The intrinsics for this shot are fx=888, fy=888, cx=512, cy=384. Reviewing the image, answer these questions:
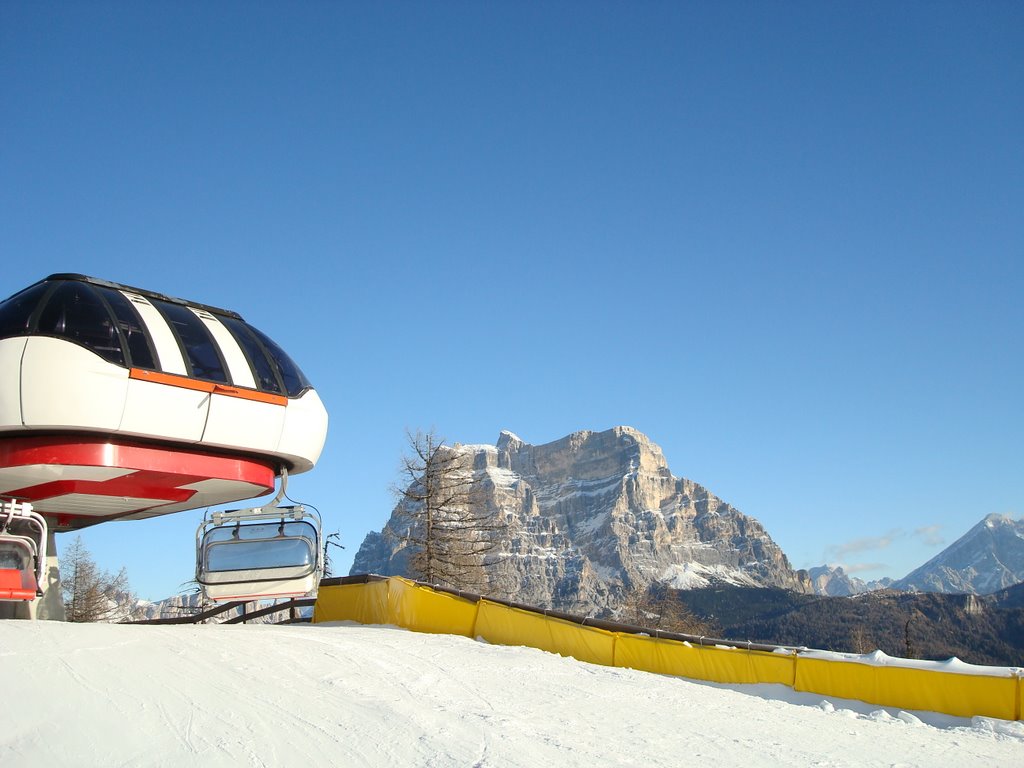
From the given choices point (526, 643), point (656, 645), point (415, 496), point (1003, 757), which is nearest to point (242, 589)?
point (526, 643)

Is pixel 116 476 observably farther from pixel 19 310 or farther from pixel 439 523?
pixel 439 523

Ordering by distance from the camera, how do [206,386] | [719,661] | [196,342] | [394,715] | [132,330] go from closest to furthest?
1. [394,715]
2. [719,661]
3. [132,330]
4. [206,386]
5. [196,342]

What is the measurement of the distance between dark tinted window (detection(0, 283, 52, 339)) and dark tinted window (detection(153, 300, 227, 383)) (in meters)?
1.89

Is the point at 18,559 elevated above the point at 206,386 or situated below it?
below

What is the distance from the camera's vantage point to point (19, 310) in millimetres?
14500

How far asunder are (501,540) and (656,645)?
Result: 1130 inches

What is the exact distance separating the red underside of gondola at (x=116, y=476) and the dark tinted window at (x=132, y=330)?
1.42m

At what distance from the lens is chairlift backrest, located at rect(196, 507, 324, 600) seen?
16.6 m

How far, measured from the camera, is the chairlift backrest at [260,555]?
1661 centimetres

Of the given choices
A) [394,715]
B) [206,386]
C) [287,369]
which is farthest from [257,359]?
[394,715]

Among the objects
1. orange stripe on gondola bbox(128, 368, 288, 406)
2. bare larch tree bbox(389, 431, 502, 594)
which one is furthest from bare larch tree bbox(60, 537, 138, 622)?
orange stripe on gondola bbox(128, 368, 288, 406)

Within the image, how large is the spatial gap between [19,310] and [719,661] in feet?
40.1

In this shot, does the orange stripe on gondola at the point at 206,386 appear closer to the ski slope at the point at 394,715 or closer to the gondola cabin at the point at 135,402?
the gondola cabin at the point at 135,402

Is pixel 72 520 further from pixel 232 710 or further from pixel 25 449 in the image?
Answer: pixel 232 710
